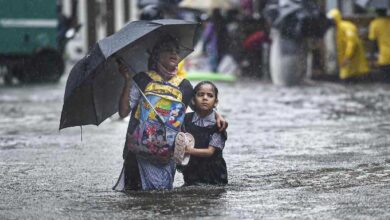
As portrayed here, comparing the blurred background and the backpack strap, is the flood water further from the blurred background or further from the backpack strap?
the blurred background

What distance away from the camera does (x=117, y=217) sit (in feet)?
25.6

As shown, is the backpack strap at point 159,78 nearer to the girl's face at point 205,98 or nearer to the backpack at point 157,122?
the backpack at point 157,122

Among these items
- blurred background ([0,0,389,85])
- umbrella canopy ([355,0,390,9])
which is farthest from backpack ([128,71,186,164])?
umbrella canopy ([355,0,390,9])

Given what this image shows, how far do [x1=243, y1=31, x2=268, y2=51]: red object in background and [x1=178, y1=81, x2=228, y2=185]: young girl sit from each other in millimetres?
19533

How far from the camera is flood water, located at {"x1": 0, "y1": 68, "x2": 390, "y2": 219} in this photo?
320 inches

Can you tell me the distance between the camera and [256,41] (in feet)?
94.6

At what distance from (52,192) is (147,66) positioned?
1.24 meters

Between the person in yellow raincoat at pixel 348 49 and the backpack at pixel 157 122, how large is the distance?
54.0ft

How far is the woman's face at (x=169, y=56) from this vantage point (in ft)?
29.1

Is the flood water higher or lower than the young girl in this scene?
lower

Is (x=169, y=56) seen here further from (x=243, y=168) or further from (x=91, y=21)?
(x=91, y=21)

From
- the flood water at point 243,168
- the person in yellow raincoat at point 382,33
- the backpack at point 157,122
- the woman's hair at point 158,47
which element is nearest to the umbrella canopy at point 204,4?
the person in yellow raincoat at point 382,33

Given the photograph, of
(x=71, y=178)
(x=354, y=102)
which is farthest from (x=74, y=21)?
(x=71, y=178)

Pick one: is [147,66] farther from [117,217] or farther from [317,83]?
[317,83]
